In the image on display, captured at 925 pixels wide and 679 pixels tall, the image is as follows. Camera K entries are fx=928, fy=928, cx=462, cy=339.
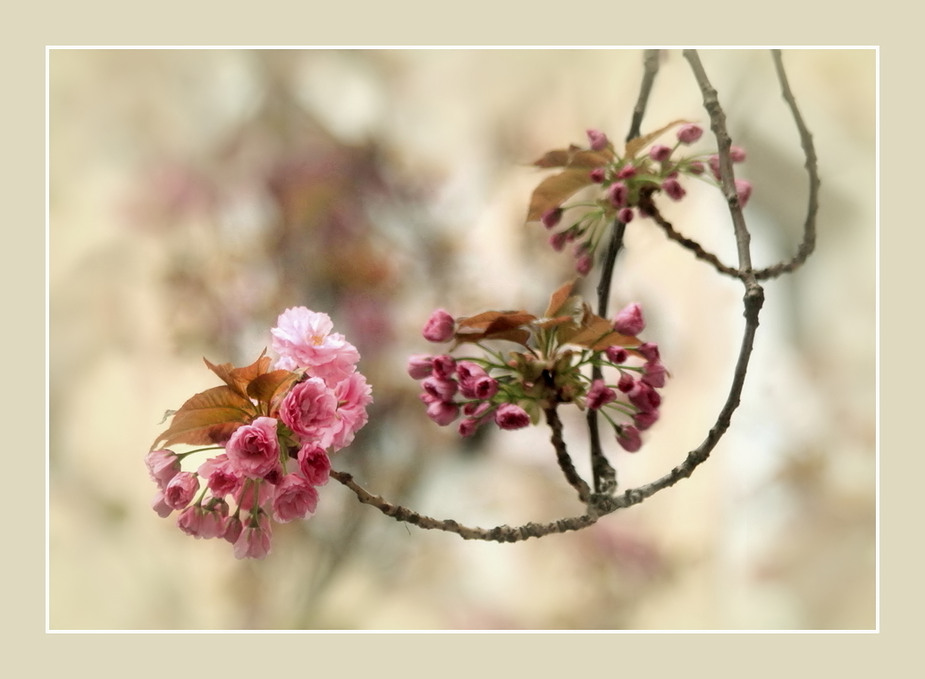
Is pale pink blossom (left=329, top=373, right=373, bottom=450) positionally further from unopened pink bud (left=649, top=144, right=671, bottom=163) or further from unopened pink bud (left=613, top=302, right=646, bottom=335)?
unopened pink bud (left=649, top=144, right=671, bottom=163)

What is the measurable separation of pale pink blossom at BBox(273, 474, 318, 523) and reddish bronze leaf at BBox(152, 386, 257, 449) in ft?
0.29

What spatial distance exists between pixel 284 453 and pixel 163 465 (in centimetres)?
16

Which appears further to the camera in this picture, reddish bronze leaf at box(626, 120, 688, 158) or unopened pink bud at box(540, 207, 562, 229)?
unopened pink bud at box(540, 207, 562, 229)

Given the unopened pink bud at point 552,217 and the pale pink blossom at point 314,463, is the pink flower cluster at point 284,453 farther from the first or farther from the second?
the unopened pink bud at point 552,217

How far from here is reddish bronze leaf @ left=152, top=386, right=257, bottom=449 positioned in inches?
42.3

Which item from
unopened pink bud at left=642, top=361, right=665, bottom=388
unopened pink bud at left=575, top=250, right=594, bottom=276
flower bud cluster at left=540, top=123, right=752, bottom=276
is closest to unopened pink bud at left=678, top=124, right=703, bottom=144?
flower bud cluster at left=540, top=123, right=752, bottom=276

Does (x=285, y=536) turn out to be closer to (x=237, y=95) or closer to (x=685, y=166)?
(x=237, y=95)

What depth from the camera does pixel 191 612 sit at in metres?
1.42

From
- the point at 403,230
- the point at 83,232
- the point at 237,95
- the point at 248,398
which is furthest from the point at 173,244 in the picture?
the point at 248,398

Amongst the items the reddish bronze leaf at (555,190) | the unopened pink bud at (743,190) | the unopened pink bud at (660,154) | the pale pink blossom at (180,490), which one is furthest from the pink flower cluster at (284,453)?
the unopened pink bud at (743,190)

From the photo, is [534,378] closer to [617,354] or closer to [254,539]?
[617,354]

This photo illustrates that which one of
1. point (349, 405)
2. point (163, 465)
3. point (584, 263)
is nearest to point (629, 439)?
point (584, 263)

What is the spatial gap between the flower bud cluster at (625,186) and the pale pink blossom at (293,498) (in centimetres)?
54

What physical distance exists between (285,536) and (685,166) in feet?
2.69
